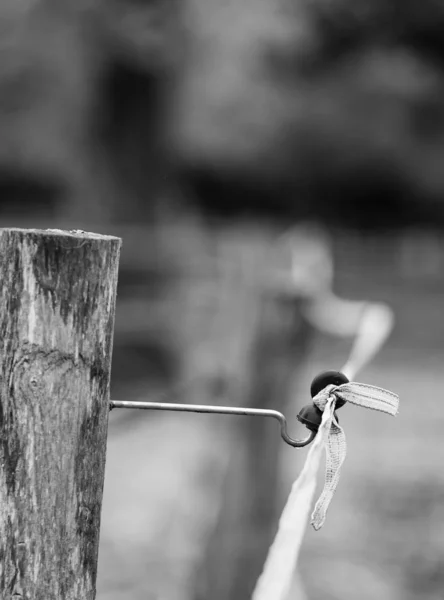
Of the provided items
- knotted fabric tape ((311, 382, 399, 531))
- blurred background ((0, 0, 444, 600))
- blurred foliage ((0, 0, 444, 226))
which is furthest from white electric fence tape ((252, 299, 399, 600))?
blurred foliage ((0, 0, 444, 226))

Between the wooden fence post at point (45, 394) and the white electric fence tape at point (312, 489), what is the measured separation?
0.21 meters

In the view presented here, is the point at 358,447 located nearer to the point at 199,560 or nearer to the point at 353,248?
the point at 199,560

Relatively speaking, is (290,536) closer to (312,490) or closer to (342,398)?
(312,490)

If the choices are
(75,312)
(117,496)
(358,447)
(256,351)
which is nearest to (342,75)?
(358,447)

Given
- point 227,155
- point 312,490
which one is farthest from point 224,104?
point 312,490

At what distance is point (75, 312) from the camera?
3.11ft

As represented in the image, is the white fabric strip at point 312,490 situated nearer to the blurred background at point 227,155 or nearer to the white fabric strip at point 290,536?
the white fabric strip at point 290,536

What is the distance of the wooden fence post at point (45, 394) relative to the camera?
94cm

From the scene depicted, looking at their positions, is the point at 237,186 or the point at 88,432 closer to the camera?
the point at 88,432

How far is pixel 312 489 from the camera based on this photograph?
1.04 metres

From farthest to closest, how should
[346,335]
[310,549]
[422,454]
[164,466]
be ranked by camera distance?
[422,454] < [164,466] < [310,549] < [346,335]

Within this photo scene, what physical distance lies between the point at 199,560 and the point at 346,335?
0.90 meters

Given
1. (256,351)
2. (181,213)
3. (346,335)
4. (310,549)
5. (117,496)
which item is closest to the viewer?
(346,335)

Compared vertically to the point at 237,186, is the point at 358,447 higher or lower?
lower
